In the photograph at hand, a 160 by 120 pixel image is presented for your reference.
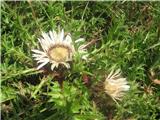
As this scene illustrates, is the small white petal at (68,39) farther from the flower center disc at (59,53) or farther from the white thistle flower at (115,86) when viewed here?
the white thistle flower at (115,86)

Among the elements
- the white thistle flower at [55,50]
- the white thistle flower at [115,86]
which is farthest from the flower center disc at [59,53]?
the white thistle flower at [115,86]

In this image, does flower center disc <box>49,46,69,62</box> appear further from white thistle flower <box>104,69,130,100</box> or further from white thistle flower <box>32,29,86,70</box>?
white thistle flower <box>104,69,130,100</box>

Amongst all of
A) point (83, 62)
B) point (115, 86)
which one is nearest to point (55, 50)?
point (83, 62)

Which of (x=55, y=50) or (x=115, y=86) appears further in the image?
(x=55, y=50)

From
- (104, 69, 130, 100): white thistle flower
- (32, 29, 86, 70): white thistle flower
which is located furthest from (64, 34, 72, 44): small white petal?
(104, 69, 130, 100): white thistle flower

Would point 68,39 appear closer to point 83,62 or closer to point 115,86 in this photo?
point 83,62

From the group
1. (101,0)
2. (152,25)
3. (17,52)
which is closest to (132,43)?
(152,25)
